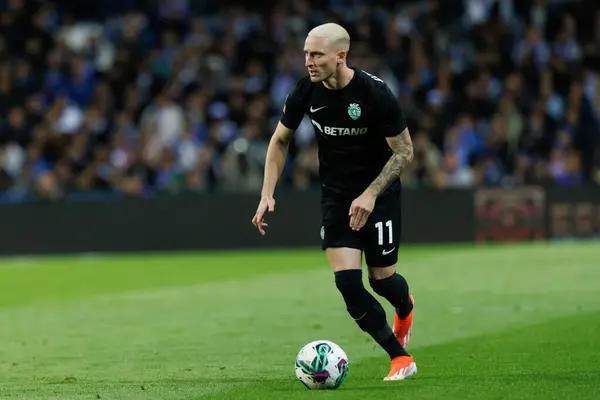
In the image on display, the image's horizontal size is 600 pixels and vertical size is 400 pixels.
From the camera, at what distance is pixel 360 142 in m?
8.68

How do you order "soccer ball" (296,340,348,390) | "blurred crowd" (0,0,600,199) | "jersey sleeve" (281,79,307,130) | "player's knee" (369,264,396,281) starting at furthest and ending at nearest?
"blurred crowd" (0,0,600,199) < "player's knee" (369,264,396,281) < "jersey sleeve" (281,79,307,130) < "soccer ball" (296,340,348,390)

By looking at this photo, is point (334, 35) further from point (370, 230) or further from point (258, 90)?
point (258, 90)

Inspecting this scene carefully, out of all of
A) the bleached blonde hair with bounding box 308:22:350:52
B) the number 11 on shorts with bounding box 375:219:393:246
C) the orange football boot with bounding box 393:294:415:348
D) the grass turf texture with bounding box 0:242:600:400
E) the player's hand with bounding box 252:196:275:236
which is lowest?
the grass turf texture with bounding box 0:242:600:400

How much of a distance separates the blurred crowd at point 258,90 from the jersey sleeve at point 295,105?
14.7 meters

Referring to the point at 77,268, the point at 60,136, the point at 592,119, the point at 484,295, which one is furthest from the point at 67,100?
the point at 484,295

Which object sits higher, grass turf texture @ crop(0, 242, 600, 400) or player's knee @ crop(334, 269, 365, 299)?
player's knee @ crop(334, 269, 365, 299)

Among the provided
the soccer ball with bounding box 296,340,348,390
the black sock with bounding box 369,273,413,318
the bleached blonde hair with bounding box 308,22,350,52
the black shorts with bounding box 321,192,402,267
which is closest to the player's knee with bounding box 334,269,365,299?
the black shorts with bounding box 321,192,402,267

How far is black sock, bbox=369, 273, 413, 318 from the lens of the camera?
901 centimetres

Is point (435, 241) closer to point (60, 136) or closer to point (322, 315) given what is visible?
point (60, 136)

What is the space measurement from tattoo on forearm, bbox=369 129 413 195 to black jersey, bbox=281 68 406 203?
6 centimetres

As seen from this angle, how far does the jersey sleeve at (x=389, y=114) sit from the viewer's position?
8477 millimetres

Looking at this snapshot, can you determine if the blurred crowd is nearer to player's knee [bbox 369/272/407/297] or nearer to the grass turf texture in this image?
the grass turf texture

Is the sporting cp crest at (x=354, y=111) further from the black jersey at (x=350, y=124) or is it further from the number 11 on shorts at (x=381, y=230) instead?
the number 11 on shorts at (x=381, y=230)

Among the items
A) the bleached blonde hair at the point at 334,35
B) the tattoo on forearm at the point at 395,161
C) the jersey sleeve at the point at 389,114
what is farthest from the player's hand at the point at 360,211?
the bleached blonde hair at the point at 334,35
